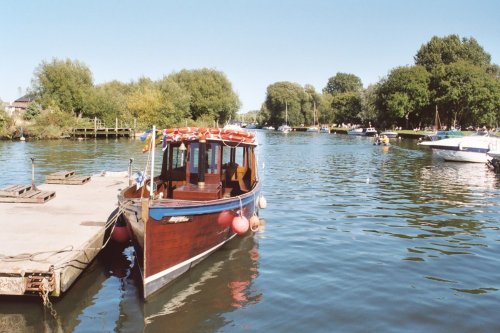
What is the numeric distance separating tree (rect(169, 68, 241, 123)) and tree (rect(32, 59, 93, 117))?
2207 cm

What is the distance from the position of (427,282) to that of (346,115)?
132 meters

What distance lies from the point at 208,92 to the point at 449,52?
54.9 metres

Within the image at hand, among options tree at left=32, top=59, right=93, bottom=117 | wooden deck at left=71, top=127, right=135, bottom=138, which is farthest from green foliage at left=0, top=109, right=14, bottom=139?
tree at left=32, top=59, right=93, bottom=117

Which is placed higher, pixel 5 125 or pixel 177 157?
pixel 5 125

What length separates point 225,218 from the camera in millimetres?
13062

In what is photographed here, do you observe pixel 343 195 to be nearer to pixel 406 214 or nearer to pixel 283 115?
pixel 406 214

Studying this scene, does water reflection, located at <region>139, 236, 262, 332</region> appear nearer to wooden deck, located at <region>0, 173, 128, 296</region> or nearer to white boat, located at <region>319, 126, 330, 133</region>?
wooden deck, located at <region>0, 173, 128, 296</region>

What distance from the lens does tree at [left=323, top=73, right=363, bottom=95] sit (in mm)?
183250

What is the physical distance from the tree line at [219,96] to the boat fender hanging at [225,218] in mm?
60073

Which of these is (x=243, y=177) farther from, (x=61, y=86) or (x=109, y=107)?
(x=109, y=107)

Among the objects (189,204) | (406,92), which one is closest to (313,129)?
(406,92)

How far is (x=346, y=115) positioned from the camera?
140375 millimetres

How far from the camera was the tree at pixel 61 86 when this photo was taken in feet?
256

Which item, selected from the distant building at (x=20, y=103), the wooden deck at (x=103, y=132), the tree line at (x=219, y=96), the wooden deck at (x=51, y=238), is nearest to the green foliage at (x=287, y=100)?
the tree line at (x=219, y=96)
